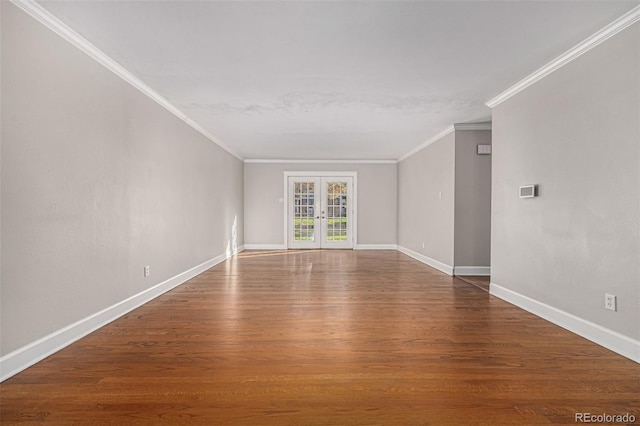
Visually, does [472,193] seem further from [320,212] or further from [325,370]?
[320,212]

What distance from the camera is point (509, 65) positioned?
3.19 meters

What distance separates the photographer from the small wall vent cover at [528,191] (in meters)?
3.42

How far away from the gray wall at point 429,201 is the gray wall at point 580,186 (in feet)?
5.48

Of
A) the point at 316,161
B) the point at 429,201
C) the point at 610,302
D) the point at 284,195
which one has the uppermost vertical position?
the point at 316,161

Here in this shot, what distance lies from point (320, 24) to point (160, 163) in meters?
2.65

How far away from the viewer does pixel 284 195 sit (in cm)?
903

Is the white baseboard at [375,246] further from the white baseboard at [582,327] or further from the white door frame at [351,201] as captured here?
the white baseboard at [582,327]

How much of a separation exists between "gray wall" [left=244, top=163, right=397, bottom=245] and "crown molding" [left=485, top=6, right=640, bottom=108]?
515 cm

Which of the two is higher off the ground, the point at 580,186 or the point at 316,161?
the point at 316,161

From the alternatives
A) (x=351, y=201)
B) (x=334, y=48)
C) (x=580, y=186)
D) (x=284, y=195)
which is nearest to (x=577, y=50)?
(x=580, y=186)

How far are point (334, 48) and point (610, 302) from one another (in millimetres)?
2912

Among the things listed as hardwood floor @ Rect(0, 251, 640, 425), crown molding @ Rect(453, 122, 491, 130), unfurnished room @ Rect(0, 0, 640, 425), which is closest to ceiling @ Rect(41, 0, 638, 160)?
unfurnished room @ Rect(0, 0, 640, 425)

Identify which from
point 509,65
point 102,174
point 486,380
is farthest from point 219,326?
point 509,65

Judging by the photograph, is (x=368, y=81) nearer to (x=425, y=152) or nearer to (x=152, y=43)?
(x=152, y=43)
